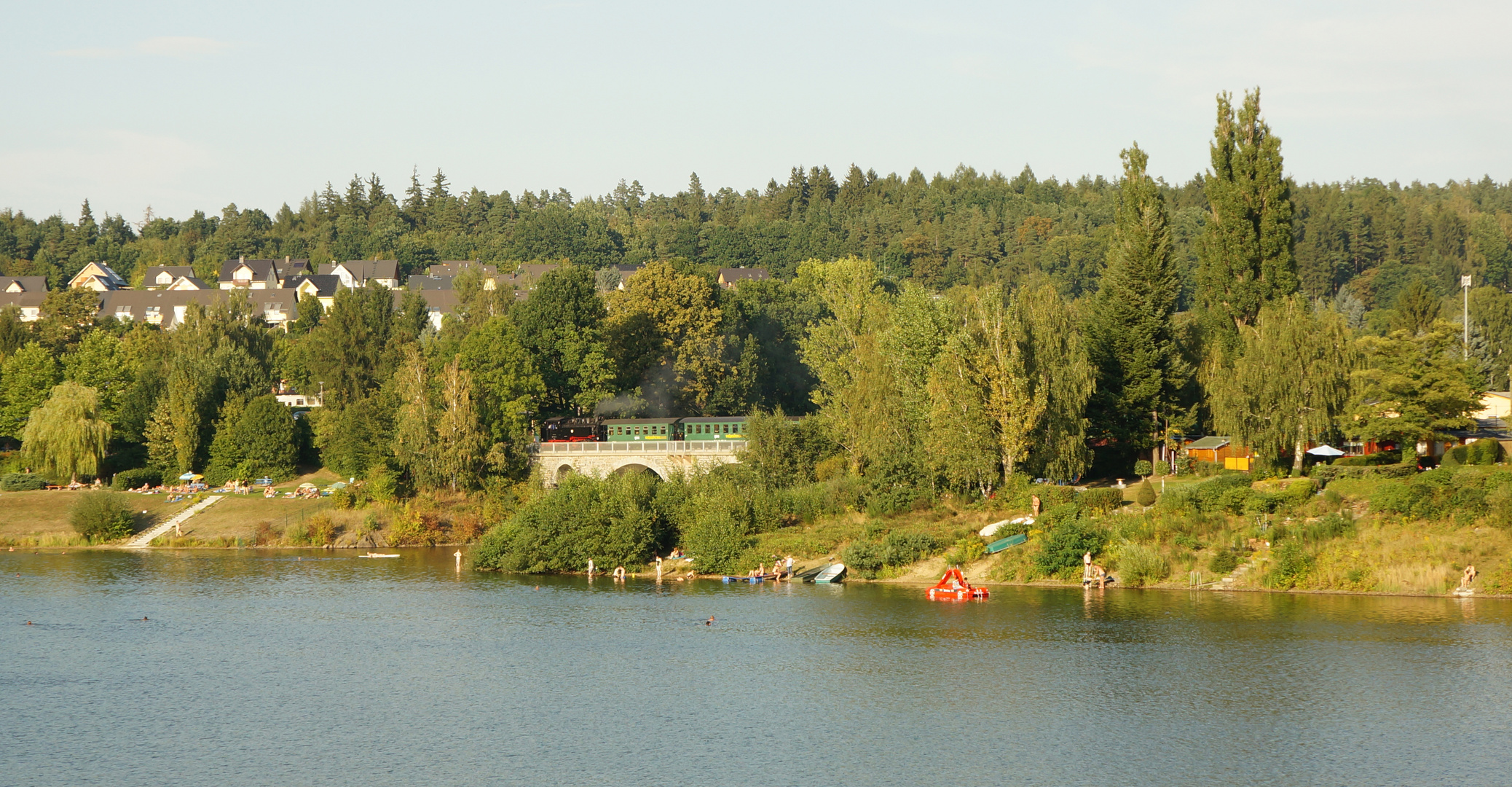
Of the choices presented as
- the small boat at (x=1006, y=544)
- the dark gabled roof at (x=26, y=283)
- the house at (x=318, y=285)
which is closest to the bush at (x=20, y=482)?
the small boat at (x=1006, y=544)

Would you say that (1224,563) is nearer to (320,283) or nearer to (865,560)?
(865,560)

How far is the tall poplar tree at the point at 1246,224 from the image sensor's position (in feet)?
251

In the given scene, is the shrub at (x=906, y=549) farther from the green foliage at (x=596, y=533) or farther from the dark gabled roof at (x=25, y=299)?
the dark gabled roof at (x=25, y=299)

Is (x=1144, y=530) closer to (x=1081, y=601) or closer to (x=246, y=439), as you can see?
(x=1081, y=601)

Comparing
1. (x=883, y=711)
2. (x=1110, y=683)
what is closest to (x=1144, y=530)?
(x=1110, y=683)

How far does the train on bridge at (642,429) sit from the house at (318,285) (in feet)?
333

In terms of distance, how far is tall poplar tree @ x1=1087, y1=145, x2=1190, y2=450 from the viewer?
73.9 meters

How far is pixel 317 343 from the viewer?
347 ft

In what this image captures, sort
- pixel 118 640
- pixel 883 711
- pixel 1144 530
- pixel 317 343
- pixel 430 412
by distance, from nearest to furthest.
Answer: pixel 883 711 → pixel 118 640 → pixel 1144 530 → pixel 430 412 → pixel 317 343

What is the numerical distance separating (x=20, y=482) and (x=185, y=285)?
10790 centimetres

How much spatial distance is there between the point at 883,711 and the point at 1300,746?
12.8 m

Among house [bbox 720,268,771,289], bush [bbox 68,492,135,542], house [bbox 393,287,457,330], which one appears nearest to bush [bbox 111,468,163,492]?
bush [bbox 68,492,135,542]

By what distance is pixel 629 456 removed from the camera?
282ft

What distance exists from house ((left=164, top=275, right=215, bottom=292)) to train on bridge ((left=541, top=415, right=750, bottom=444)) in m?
114
